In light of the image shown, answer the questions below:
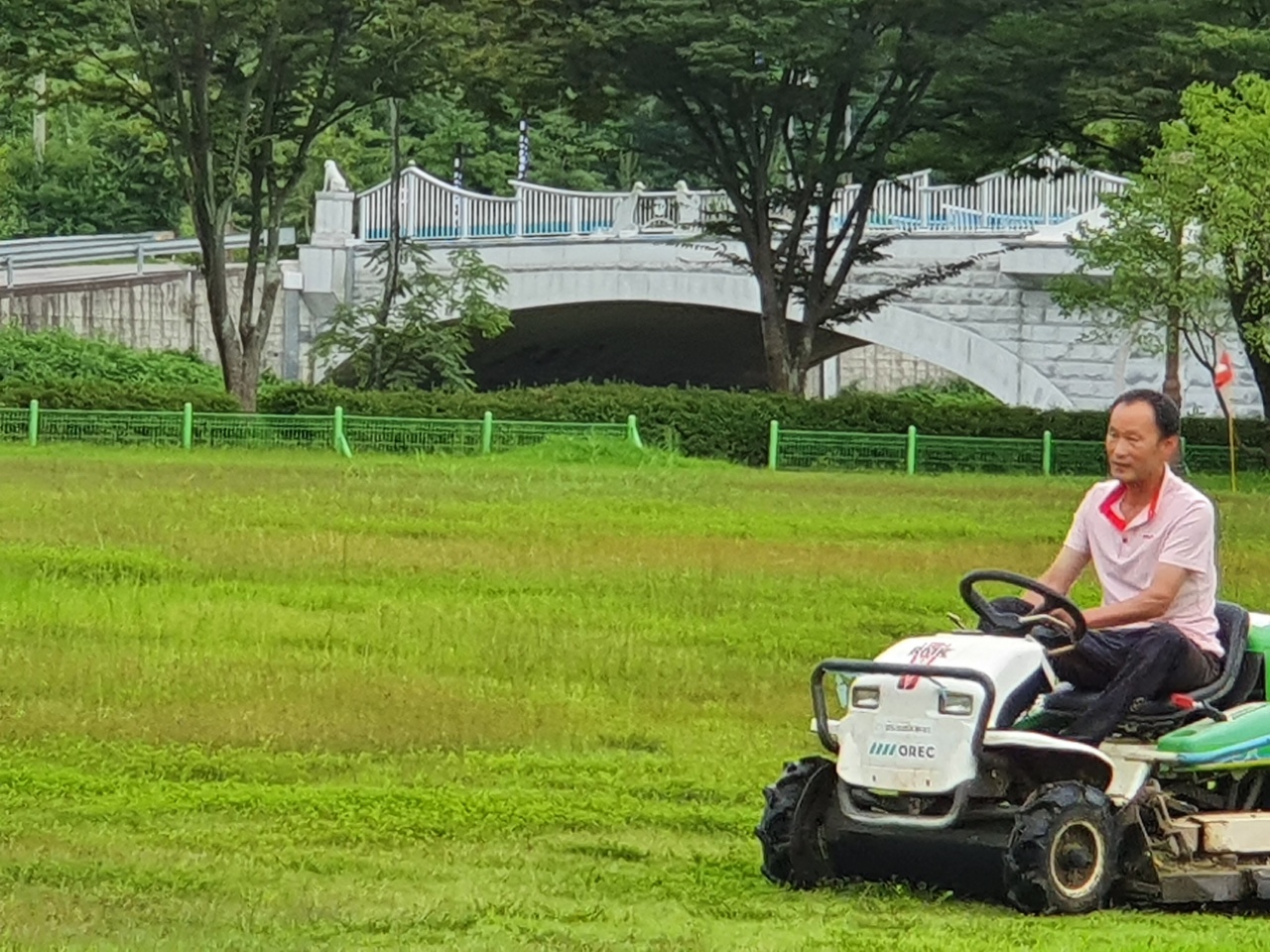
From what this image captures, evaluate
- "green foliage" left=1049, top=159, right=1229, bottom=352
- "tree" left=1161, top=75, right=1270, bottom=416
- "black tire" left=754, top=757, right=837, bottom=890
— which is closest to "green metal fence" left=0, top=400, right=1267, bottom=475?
"green foliage" left=1049, top=159, right=1229, bottom=352

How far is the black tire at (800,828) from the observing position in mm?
7645

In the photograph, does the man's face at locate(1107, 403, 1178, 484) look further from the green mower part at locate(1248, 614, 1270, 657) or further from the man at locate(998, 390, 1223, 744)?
the green mower part at locate(1248, 614, 1270, 657)

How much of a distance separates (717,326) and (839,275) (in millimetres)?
12366

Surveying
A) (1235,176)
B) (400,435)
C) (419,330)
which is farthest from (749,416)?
(1235,176)

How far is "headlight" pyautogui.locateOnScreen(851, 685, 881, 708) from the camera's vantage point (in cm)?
742

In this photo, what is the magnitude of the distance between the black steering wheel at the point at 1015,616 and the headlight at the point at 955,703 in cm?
36

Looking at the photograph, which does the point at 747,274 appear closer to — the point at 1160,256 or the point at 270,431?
the point at 1160,256

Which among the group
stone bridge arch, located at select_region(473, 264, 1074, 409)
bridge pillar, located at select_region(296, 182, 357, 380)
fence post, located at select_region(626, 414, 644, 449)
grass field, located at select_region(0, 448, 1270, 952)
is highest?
bridge pillar, located at select_region(296, 182, 357, 380)

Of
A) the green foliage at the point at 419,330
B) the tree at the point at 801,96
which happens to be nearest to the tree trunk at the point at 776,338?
the tree at the point at 801,96

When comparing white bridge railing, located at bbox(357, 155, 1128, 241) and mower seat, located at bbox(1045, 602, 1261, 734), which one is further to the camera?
white bridge railing, located at bbox(357, 155, 1128, 241)

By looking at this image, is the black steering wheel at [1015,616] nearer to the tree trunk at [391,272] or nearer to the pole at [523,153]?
the tree trunk at [391,272]

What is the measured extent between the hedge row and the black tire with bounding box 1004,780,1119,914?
29318 mm

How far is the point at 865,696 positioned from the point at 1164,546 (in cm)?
98

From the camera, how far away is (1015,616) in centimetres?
774
